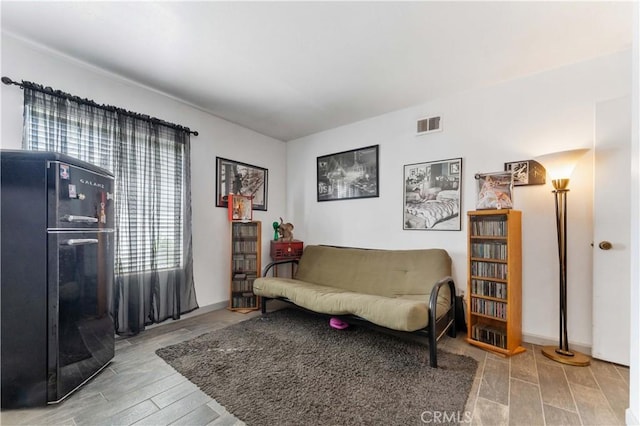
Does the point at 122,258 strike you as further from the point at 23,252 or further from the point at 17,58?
the point at 17,58

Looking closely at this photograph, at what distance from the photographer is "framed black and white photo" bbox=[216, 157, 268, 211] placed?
3373 millimetres

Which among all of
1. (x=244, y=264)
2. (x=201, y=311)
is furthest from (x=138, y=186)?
(x=201, y=311)

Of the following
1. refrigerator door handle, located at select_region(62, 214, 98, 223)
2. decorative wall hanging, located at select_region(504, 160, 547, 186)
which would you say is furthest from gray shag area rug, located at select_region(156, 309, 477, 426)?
decorative wall hanging, located at select_region(504, 160, 547, 186)

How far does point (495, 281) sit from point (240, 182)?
10.3 feet

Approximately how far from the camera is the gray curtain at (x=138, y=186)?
82.4 inches

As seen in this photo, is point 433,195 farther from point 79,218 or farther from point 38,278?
point 38,278

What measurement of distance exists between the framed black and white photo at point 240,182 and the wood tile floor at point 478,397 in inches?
76.1

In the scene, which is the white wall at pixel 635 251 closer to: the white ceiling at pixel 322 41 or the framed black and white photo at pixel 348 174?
the white ceiling at pixel 322 41

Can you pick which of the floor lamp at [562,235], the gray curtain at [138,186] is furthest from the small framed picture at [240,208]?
the floor lamp at [562,235]

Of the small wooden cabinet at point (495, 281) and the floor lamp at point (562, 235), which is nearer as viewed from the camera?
the floor lamp at point (562, 235)

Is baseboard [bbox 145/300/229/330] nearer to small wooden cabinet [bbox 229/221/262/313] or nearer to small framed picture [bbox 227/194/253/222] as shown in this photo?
small wooden cabinet [bbox 229/221/262/313]

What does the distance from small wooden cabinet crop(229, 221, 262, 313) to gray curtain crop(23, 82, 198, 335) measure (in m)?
0.49

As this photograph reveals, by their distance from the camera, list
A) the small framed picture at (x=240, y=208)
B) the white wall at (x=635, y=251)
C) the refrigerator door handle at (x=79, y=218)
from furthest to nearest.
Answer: the small framed picture at (x=240, y=208), the refrigerator door handle at (x=79, y=218), the white wall at (x=635, y=251)

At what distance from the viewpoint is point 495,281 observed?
224 cm
